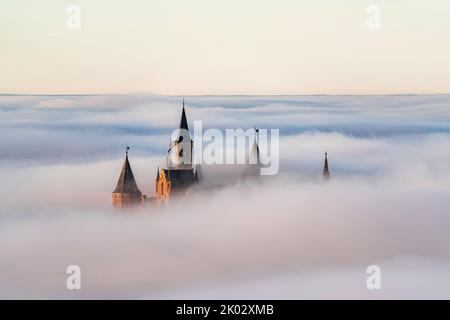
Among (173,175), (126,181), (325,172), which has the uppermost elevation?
(173,175)

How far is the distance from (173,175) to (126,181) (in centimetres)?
226

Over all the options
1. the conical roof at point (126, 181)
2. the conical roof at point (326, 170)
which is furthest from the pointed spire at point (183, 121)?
the conical roof at point (326, 170)

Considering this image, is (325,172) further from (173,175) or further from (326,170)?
(173,175)

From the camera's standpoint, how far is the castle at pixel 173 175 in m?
23.9

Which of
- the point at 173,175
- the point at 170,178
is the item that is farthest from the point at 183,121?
the point at 173,175

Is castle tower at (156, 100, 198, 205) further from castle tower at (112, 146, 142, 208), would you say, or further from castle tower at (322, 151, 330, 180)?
castle tower at (322, 151, 330, 180)

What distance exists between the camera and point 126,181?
2478cm

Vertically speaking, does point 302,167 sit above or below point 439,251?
above

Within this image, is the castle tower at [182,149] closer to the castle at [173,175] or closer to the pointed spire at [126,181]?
the castle at [173,175]
